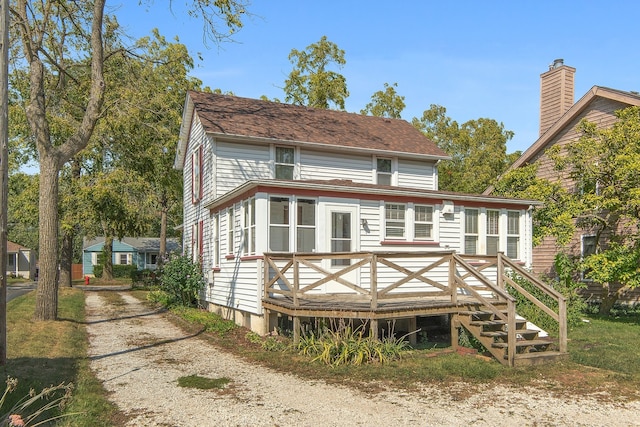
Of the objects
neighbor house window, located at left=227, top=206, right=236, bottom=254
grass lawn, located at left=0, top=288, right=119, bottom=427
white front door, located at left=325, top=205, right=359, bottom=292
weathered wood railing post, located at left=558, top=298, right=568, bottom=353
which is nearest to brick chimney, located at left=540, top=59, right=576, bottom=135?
white front door, located at left=325, top=205, right=359, bottom=292

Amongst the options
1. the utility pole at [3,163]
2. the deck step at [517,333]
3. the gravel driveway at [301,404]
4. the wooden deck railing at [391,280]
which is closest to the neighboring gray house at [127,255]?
the wooden deck railing at [391,280]

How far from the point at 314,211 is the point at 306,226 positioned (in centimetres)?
43

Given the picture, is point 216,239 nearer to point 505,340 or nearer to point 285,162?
point 285,162

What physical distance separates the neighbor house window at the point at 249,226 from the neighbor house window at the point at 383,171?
7.16m

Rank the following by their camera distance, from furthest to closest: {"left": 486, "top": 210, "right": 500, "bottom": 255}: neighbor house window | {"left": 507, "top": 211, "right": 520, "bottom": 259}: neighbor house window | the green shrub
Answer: the green shrub
{"left": 507, "top": 211, "right": 520, "bottom": 259}: neighbor house window
{"left": 486, "top": 210, "right": 500, "bottom": 255}: neighbor house window

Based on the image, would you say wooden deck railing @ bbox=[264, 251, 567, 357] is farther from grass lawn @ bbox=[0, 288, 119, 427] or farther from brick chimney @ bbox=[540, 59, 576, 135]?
brick chimney @ bbox=[540, 59, 576, 135]

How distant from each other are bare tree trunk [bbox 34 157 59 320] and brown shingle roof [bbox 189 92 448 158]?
478cm

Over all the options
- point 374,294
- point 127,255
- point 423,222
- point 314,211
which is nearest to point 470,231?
point 423,222

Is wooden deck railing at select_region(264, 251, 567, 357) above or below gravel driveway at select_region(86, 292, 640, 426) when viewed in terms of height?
above

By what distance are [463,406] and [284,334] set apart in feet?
Answer: 20.9

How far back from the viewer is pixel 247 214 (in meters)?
14.0

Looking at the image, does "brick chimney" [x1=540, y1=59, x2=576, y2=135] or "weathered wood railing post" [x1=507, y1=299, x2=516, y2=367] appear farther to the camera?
"brick chimney" [x1=540, y1=59, x2=576, y2=135]

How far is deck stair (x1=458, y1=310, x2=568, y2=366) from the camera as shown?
9992mm

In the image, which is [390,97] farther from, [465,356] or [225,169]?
[465,356]
